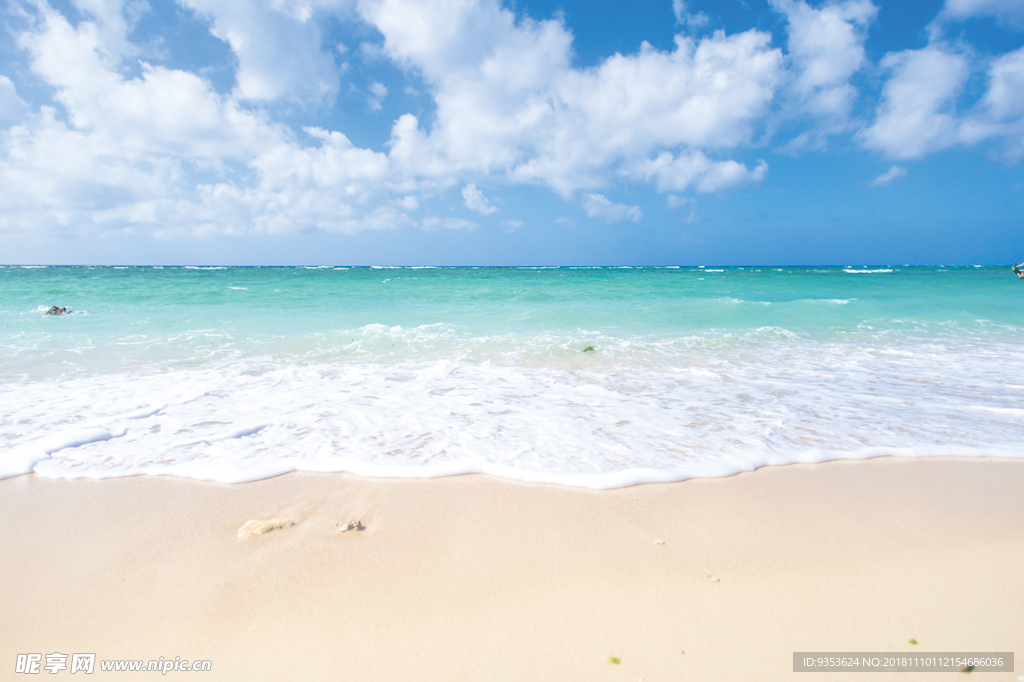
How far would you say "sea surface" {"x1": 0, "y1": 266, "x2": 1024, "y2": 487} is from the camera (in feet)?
11.2

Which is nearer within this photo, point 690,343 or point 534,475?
Result: point 534,475

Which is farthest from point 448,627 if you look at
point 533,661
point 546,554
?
point 546,554

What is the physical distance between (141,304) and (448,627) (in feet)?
62.3

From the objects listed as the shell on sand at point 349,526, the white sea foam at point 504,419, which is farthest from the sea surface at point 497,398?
the shell on sand at point 349,526

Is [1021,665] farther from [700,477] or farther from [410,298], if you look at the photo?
[410,298]

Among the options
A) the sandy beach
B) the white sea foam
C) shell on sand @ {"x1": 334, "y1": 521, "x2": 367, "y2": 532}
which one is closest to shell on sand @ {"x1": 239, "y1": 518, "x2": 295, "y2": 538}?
the sandy beach

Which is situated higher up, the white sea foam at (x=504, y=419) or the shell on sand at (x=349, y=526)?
the white sea foam at (x=504, y=419)

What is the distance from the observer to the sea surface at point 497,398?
3416mm

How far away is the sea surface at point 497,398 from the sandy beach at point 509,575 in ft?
1.31

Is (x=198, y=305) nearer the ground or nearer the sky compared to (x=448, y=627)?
nearer the sky

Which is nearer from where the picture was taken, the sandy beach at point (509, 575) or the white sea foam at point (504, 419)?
the sandy beach at point (509, 575)

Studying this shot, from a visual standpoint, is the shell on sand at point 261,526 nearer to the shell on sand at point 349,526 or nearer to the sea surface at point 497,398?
the shell on sand at point 349,526

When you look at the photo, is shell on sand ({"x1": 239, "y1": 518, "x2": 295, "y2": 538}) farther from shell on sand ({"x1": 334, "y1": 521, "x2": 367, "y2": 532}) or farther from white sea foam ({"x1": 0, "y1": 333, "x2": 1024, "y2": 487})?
white sea foam ({"x1": 0, "y1": 333, "x2": 1024, "y2": 487})

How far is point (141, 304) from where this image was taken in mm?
15500
